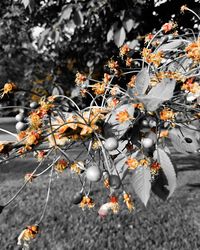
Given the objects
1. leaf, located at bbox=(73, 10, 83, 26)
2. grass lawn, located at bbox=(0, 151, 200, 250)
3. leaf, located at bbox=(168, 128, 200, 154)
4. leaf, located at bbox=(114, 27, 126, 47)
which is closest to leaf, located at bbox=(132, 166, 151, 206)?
leaf, located at bbox=(168, 128, 200, 154)

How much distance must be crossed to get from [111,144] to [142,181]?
16 cm

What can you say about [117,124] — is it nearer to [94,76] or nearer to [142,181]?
[142,181]

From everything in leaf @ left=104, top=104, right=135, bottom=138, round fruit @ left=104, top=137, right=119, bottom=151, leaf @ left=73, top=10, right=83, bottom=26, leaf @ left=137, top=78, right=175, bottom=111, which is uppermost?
leaf @ left=73, top=10, right=83, bottom=26

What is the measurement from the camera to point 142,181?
72 cm

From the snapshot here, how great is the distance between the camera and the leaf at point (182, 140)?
0.95m

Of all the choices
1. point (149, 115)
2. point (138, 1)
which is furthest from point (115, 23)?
point (149, 115)

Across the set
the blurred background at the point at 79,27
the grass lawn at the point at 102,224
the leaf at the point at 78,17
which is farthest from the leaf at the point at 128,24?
the grass lawn at the point at 102,224

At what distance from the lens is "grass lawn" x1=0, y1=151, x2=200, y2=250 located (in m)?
2.79

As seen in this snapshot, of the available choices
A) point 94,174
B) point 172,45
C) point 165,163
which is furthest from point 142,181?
point 172,45

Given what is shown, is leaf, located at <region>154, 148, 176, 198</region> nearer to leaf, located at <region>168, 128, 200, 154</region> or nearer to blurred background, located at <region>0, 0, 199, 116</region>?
leaf, located at <region>168, 128, 200, 154</region>

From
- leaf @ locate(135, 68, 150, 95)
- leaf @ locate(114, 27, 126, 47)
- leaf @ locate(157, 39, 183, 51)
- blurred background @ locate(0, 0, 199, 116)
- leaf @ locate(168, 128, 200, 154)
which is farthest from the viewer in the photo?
blurred background @ locate(0, 0, 199, 116)

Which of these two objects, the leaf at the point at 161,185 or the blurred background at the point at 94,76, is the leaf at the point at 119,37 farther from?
the leaf at the point at 161,185

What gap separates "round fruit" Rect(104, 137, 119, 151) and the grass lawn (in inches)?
89.2

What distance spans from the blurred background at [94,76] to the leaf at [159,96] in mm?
1262
